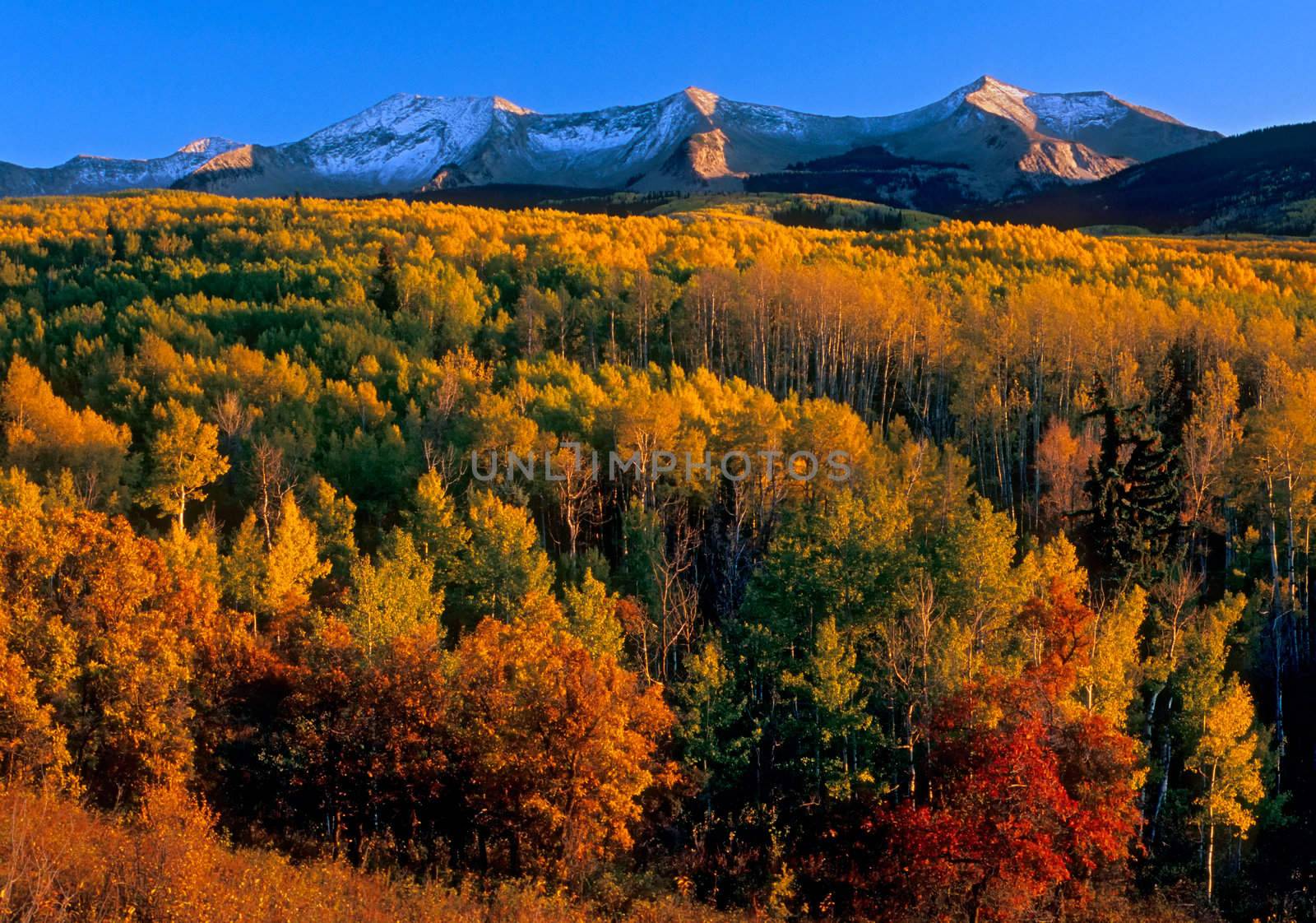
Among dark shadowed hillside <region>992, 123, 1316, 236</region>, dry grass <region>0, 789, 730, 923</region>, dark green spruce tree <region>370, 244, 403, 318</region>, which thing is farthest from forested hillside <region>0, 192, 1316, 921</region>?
dark shadowed hillside <region>992, 123, 1316, 236</region>

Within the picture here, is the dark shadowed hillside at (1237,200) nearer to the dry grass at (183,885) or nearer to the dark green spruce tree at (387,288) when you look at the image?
the dark green spruce tree at (387,288)

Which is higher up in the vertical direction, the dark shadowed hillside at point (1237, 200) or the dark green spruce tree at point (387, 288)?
the dark shadowed hillside at point (1237, 200)

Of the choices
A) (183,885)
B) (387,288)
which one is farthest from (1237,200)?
(183,885)

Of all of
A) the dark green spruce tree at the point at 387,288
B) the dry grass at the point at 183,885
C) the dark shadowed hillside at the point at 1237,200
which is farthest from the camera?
the dark shadowed hillside at the point at 1237,200

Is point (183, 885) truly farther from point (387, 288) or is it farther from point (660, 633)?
point (387, 288)

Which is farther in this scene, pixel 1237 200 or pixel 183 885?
pixel 1237 200

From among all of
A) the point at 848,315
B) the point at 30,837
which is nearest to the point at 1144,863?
the point at 30,837

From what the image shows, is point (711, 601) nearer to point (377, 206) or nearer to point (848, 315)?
point (848, 315)

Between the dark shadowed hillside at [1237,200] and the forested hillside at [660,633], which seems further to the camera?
the dark shadowed hillside at [1237,200]

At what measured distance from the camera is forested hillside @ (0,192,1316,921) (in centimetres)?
2498

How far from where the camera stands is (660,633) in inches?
1487

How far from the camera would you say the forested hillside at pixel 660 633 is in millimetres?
24984

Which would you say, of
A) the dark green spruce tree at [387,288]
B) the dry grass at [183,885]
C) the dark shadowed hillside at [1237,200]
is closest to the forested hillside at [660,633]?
the dry grass at [183,885]

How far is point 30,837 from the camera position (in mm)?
15727
